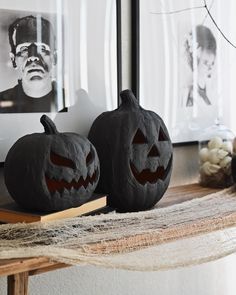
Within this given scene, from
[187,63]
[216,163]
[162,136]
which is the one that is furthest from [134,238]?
[187,63]

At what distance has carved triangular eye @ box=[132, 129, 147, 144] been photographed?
88 centimetres

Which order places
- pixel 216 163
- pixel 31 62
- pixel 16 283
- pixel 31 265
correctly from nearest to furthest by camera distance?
pixel 31 265 → pixel 16 283 → pixel 31 62 → pixel 216 163

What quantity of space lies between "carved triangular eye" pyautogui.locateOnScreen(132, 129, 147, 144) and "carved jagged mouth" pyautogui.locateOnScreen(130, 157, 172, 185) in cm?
4

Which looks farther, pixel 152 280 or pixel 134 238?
pixel 152 280

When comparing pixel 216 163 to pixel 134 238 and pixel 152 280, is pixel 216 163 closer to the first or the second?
pixel 152 280

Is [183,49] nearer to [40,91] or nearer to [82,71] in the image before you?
[82,71]

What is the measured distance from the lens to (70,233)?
28.1 inches

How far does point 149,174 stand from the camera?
0.90 metres

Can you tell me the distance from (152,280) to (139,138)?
42 cm

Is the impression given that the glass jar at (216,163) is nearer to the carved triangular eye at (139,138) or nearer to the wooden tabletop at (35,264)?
the wooden tabletop at (35,264)

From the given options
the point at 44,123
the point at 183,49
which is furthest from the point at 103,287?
the point at 183,49

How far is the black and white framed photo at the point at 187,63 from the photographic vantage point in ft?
3.53

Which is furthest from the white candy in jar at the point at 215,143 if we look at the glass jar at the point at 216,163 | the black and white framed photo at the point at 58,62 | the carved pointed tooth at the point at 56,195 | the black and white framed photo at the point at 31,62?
the carved pointed tooth at the point at 56,195

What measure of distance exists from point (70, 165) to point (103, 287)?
0.39 meters
